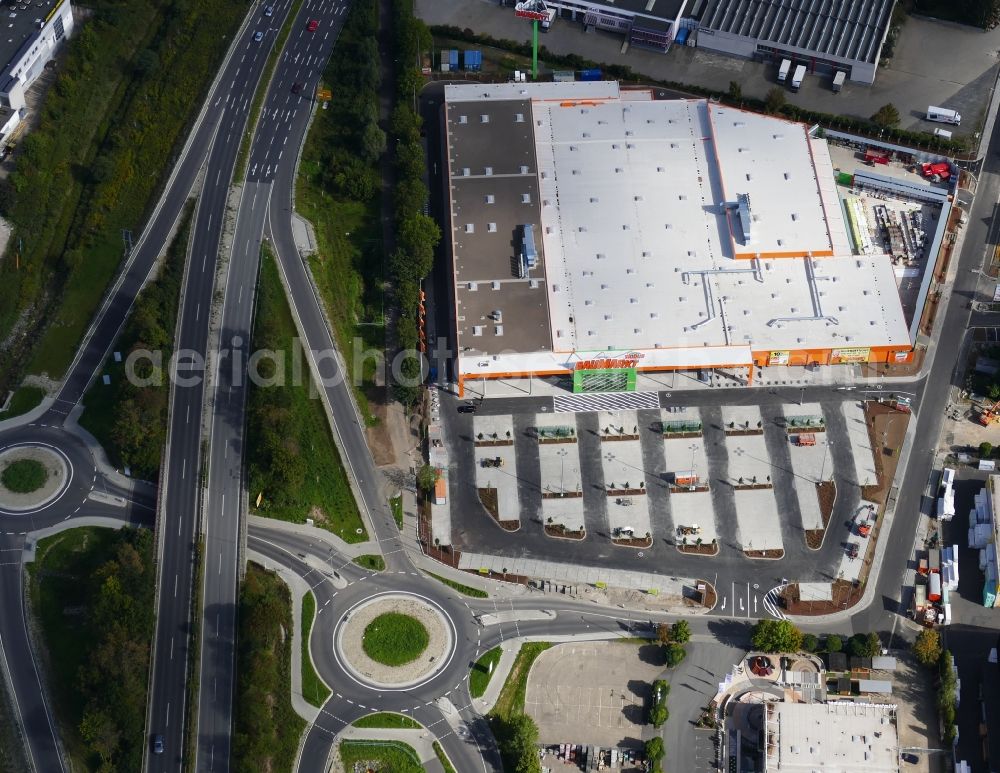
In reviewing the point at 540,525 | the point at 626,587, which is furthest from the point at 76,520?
the point at 626,587

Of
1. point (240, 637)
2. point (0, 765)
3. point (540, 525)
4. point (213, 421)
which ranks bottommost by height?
point (0, 765)

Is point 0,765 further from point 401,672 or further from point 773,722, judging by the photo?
point 773,722

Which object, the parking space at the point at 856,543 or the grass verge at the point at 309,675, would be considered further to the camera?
the parking space at the point at 856,543

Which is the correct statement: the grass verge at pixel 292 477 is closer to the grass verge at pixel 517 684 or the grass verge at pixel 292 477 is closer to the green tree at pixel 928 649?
the grass verge at pixel 517 684

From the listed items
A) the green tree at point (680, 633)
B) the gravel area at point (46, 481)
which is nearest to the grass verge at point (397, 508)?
the green tree at point (680, 633)

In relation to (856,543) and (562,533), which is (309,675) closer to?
Result: (562,533)

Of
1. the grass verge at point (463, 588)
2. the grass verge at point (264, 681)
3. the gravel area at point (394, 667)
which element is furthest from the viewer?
the grass verge at point (463, 588)

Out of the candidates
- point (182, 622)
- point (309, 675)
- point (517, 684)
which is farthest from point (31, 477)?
point (517, 684)
